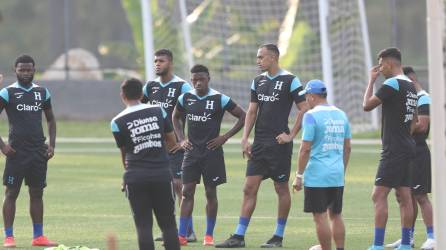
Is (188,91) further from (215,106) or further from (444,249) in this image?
(444,249)

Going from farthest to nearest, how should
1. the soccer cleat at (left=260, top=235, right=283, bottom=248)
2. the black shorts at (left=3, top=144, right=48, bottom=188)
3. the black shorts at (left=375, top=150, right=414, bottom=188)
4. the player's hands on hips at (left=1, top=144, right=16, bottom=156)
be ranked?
the black shorts at (left=3, top=144, right=48, bottom=188)
the player's hands on hips at (left=1, top=144, right=16, bottom=156)
the soccer cleat at (left=260, top=235, right=283, bottom=248)
the black shorts at (left=375, top=150, right=414, bottom=188)

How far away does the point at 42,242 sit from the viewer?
15.4m

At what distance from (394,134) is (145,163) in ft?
10.7

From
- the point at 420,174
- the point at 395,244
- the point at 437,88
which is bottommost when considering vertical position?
the point at 395,244

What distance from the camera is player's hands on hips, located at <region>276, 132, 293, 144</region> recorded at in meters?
15.7

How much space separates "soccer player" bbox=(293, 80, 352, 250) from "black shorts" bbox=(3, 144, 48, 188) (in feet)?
11.8

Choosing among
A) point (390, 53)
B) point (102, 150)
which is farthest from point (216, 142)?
point (102, 150)

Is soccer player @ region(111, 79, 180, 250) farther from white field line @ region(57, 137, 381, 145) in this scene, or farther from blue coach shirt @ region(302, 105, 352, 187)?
white field line @ region(57, 137, 381, 145)

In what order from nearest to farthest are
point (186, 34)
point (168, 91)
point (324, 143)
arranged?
point (324, 143) < point (168, 91) < point (186, 34)

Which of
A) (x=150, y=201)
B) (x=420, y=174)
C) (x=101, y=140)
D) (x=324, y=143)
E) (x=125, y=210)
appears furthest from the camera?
(x=101, y=140)

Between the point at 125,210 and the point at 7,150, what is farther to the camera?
the point at 125,210

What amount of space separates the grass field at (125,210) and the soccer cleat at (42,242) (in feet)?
0.55

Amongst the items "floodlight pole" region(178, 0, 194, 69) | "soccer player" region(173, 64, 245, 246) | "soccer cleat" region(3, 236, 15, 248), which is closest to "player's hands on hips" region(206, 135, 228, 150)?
"soccer player" region(173, 64, 245, 246)

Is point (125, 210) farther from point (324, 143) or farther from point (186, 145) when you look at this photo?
point (324, 143)
